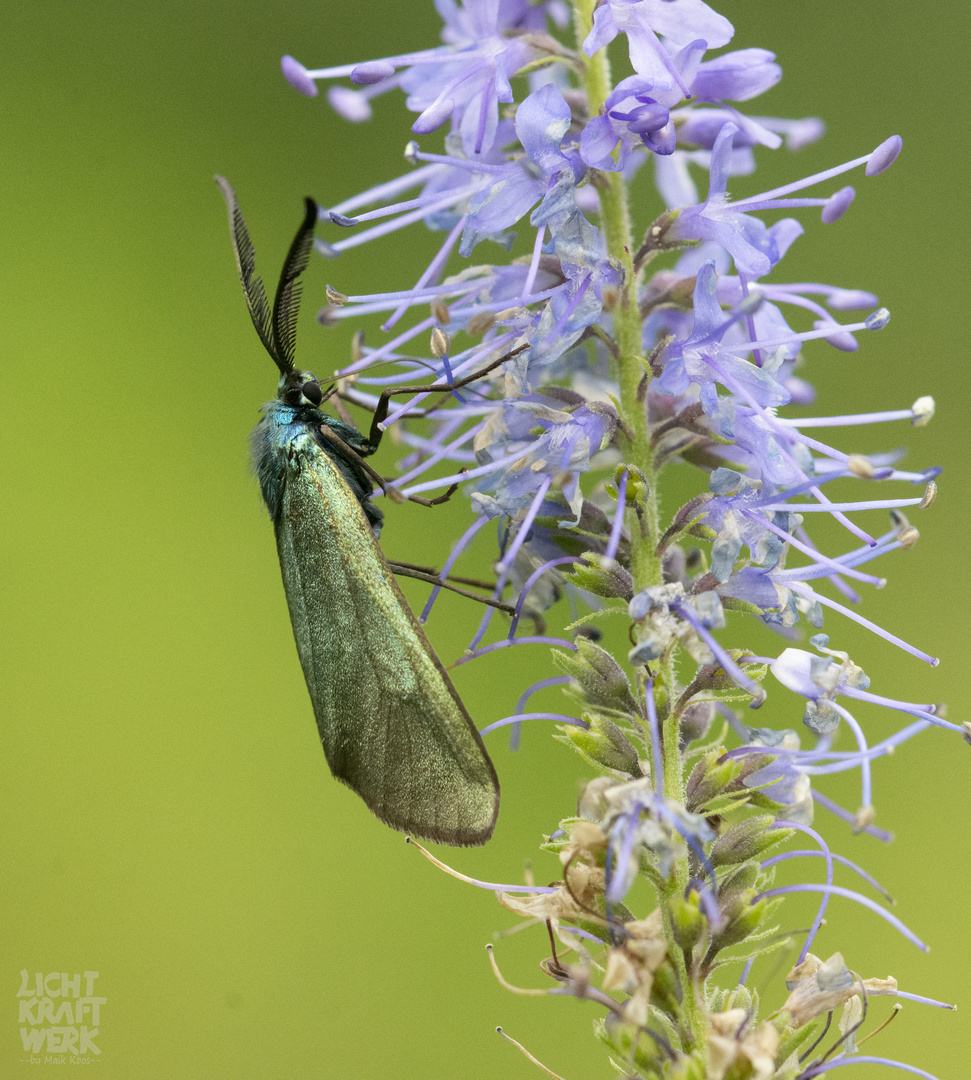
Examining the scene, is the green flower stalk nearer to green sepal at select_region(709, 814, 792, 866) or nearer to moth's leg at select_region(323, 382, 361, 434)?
green sepal at select_region(709, 814, 792, 866)

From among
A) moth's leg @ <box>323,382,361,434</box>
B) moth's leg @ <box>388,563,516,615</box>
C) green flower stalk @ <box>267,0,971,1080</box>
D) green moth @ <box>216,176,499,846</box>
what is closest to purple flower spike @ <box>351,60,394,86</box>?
green flower stalk @ <box>267,0,971,1080</box>

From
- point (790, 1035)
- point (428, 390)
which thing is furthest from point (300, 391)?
point (790, 1035)

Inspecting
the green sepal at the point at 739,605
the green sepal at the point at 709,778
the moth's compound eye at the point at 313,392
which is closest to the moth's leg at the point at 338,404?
the moth's compound eye at the point at 313,392

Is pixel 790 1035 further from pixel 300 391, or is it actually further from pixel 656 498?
pixel 300 391

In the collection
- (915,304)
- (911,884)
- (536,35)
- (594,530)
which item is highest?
(915,304)

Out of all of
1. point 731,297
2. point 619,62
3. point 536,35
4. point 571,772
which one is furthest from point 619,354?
point 619,62

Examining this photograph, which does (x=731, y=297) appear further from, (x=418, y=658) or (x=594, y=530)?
(x=418, y=658)
